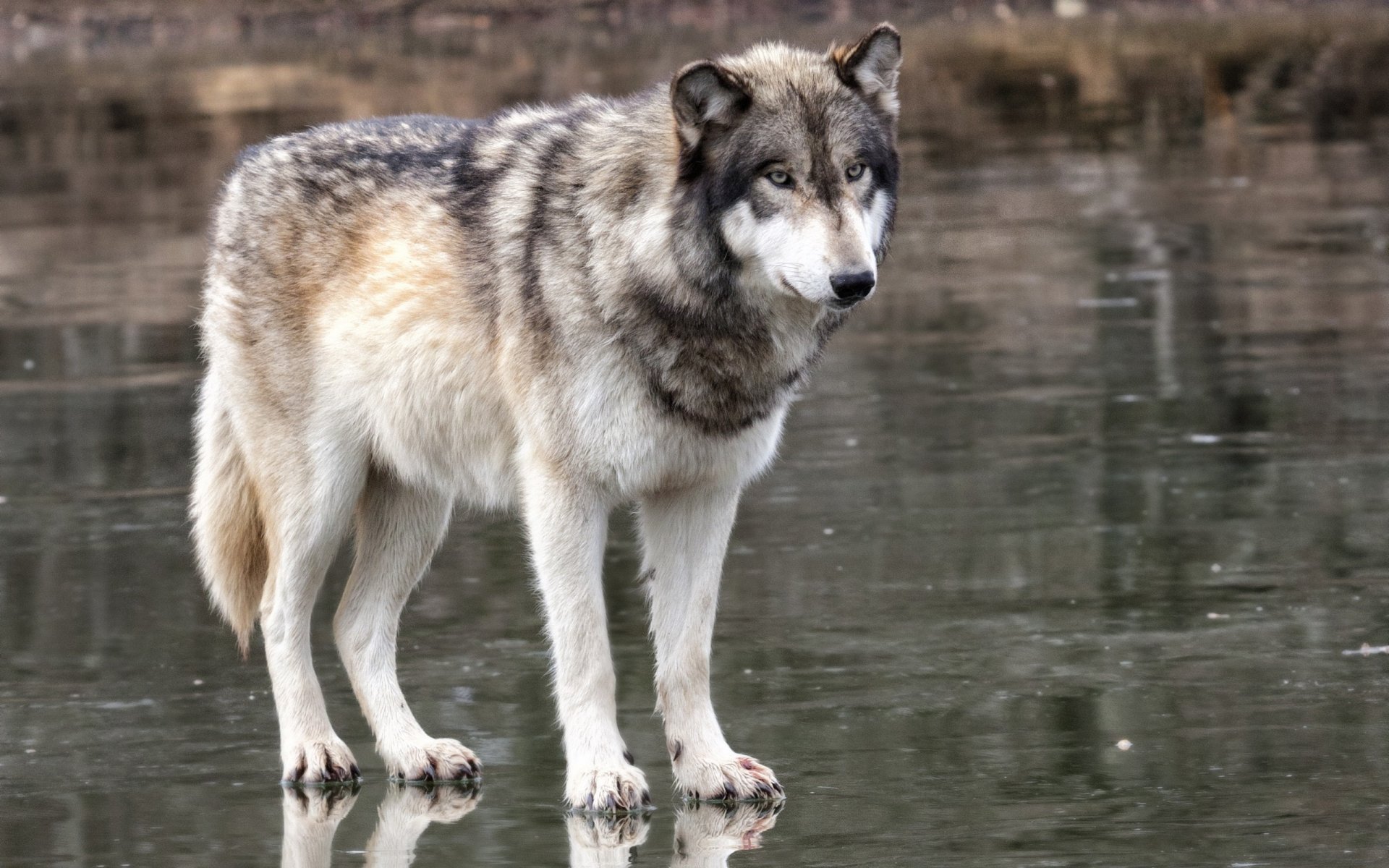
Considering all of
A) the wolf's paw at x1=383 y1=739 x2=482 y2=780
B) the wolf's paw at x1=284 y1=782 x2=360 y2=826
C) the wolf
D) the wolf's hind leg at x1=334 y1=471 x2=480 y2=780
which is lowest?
the wolf's paw at x1=284 y1=782 x2=360 y2=826

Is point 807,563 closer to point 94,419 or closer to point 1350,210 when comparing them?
point 94,419

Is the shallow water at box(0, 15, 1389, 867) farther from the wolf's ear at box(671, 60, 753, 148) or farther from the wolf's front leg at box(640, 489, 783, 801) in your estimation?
the wolf's ear at box(671, 60, 753, 148)

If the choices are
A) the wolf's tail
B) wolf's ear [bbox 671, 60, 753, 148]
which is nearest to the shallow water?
the wolf's tail

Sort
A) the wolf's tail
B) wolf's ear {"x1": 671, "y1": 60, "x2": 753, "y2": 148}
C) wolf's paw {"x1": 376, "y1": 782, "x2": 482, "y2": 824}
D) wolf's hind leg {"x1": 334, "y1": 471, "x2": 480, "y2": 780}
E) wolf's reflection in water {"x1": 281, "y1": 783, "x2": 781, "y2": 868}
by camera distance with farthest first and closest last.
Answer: the wolf's tail → wolf's hind leg {"x1": 334, "y1": 471, "x2": 480, "y2": 780} → wolf's paw {"x1": 376, "y1": 782, "x2": 482, "y2": 824} → wolf's ear {"x1": 671, "y1": 60, "x2": 753, "y2": 148} → wolf's reflection in water {"x1": 281, "y1": 783, "x2": 781, "y2": 868}

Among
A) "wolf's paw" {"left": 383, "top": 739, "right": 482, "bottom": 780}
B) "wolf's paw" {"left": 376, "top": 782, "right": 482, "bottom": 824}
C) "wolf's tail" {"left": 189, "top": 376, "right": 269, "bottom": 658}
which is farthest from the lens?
"wolf's tail" {"left": 189, "top": 376, "right": 269, "bottom": 658}

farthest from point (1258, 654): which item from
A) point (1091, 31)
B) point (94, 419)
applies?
point (1091, 31)

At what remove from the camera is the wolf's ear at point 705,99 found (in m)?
5.12

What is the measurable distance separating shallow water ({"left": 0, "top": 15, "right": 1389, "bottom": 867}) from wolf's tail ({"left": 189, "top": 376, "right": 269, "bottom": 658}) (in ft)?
0.93

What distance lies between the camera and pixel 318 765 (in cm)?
569

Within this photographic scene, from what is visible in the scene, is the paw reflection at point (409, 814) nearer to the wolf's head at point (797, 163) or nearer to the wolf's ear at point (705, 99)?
the wolf's head at point (797, 163)

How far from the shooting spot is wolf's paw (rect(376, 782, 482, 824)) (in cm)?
538

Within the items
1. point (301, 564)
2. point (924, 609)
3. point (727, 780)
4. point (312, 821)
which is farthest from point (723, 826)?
point (924, 609)

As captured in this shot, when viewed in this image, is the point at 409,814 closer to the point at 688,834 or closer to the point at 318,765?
the point at 318,765

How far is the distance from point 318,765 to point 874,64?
232 centimetres
